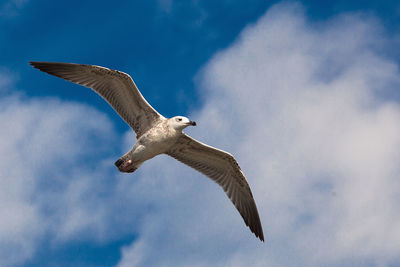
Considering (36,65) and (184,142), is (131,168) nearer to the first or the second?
(184,142)

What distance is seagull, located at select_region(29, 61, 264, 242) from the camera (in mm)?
14406

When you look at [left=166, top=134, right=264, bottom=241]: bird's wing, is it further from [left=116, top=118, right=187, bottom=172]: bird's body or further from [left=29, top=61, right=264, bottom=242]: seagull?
[left=116, top=118, right=187, bottom=172]: bird's body

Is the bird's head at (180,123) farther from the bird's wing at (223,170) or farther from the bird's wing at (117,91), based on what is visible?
the bird's wing at (223,170)

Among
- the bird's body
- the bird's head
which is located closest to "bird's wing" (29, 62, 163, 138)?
the bird's body

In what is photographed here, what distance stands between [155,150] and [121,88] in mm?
1822

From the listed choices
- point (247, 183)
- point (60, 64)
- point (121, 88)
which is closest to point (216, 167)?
point (247, 183)

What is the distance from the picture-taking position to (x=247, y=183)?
16.1 meters

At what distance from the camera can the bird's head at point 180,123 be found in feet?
47.0

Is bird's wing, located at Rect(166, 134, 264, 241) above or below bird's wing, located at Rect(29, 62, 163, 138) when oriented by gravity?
below

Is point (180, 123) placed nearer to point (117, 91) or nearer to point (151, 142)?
point (151, 142)

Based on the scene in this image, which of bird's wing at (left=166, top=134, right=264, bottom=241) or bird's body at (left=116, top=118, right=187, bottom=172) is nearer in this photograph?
bird's body at (left=116, top=118, right=187, bottom=172)

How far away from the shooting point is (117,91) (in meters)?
14.8

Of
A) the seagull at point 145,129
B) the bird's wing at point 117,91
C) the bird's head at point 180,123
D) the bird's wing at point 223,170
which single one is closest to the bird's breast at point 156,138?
the seagull at point 145,129

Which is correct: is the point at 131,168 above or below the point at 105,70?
below
